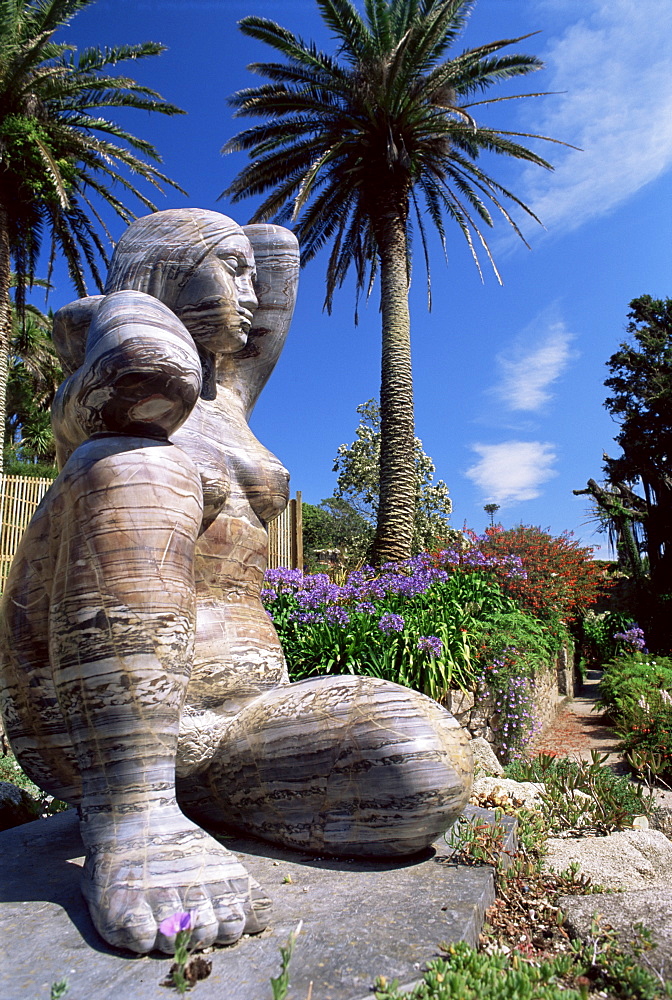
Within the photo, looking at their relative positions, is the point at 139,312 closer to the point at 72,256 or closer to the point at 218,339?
the point at 218,339

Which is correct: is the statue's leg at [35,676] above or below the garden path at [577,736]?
above

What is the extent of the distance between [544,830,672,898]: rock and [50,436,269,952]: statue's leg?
3.47 feet

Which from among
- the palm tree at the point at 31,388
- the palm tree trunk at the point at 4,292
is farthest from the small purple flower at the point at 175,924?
the palm tree at the point at 31,388

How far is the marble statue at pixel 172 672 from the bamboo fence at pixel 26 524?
7.79m

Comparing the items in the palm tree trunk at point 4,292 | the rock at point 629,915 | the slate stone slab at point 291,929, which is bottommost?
the rock at point 629,915

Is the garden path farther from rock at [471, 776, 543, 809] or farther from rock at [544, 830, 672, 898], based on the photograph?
rock at [544, 830, 672, 898]

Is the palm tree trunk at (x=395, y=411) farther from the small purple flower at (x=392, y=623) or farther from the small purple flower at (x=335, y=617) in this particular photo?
the small purple flower at (x=392, y=623)

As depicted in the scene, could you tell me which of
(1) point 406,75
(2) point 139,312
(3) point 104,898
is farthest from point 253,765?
(1) point 406,75

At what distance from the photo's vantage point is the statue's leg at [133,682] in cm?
107

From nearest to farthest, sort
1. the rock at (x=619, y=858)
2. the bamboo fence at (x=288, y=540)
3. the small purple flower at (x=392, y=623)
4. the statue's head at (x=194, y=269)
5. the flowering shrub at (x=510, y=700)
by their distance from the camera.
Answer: the statue's head at (x=194, y=269)
the rock at (x=619, y=858)
the small purple flower at (x=392, y=623)
the flowering shrub at (x=510, y=700)
the bamboo fence at (x=288, y=540)

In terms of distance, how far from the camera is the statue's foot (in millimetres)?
1028

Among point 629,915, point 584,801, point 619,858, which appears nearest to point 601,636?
point 584,801

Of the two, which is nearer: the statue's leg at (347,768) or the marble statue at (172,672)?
the marble statue at (172,672)

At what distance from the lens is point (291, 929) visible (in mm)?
1116
